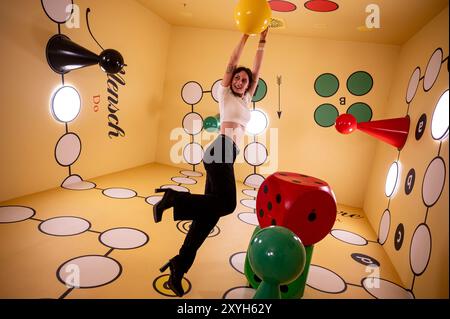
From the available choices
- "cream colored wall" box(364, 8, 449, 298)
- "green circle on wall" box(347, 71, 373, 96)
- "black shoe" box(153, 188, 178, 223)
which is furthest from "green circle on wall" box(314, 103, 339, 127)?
"black shoe" box(153, 188, 178, 223)

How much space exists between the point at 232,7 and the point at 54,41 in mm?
1549

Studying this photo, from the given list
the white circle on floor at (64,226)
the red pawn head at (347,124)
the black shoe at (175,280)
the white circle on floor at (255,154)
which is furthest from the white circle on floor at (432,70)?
the white circle on floor at (64,226)

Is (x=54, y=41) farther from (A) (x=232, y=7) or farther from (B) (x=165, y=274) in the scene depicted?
(B) (x=165, y=274)

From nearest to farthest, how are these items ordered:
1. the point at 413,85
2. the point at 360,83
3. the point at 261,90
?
the point at 413,85 < the point at 360,83 < the point at 261,90

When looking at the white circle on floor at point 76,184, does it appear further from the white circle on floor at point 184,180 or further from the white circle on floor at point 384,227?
the white circle on floor at point 384,227

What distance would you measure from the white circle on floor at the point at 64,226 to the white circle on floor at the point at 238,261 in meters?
1.00

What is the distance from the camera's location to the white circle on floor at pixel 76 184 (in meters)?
2.67

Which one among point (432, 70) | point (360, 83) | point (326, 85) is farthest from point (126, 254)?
point (360, 83)

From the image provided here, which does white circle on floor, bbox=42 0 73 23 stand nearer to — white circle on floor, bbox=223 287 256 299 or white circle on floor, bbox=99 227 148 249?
white circle on floor, bbox=99 227 148 249

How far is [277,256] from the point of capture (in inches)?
43.8

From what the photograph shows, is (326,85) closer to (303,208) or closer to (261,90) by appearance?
(261,90)

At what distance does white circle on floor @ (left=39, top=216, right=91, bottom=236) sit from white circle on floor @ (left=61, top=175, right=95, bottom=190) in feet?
2.12

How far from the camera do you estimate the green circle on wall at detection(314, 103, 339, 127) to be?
11.1 ft

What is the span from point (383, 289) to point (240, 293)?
0.90 metres
